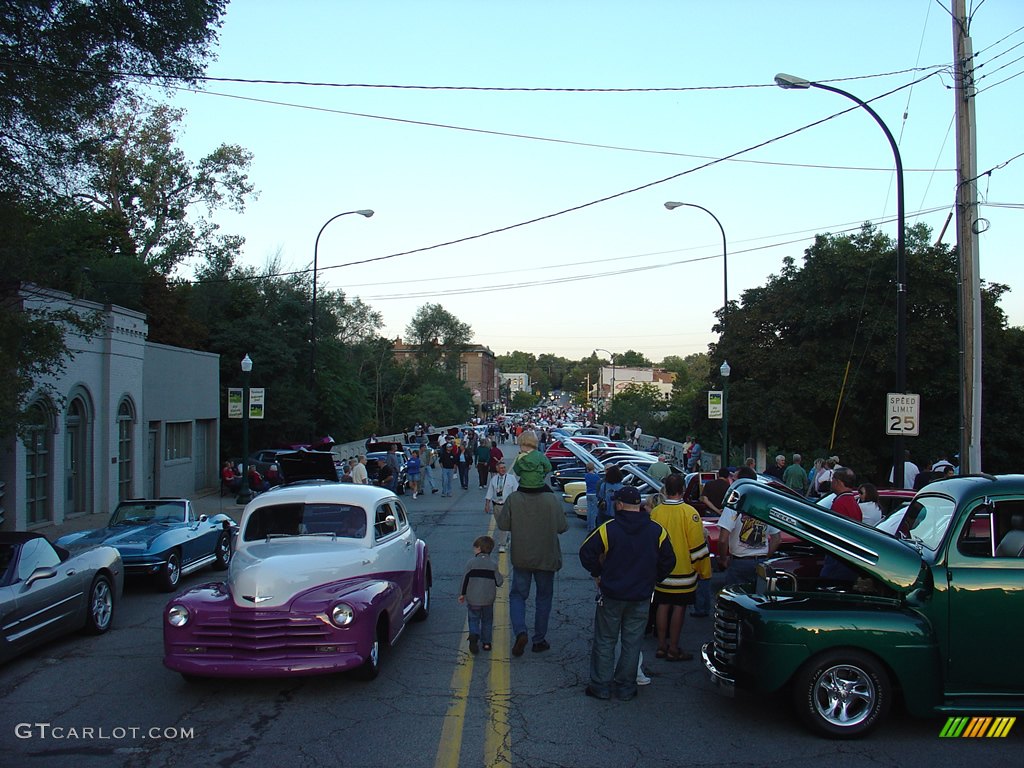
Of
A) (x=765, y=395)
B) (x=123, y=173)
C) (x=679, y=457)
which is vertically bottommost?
(x=679, y=457)

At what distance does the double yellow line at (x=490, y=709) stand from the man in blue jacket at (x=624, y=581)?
0.80m

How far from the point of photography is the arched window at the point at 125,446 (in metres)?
24.3

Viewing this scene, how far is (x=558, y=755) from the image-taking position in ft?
19.3

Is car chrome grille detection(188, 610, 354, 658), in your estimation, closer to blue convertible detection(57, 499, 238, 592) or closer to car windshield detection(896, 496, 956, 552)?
blue convertible detection(57, 499, 238, 592)

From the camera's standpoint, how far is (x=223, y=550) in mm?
14344

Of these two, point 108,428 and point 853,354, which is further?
point 853,354

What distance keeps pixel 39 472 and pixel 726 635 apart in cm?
1846

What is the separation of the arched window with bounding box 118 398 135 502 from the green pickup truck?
70.8 feet

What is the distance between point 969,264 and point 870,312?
17.4 metres

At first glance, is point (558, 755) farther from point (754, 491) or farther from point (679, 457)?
point (679, 457)

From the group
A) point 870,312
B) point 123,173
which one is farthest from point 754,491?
point 123,173

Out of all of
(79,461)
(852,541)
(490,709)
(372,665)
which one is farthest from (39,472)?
(852,541)

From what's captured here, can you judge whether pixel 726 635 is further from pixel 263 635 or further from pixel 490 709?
pixel 263 635

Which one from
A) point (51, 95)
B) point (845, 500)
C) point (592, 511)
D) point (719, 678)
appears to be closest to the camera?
point (719, 678)
